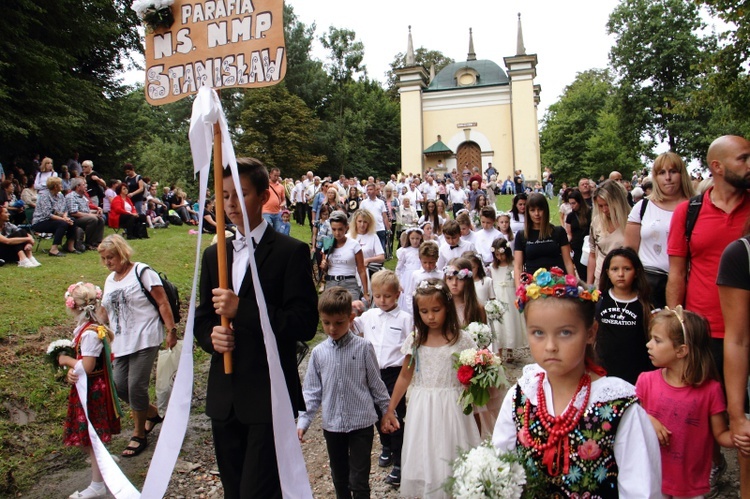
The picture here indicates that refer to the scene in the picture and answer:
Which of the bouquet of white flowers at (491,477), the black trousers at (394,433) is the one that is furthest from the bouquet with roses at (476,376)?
the bouquet of white flowers at (491,477)

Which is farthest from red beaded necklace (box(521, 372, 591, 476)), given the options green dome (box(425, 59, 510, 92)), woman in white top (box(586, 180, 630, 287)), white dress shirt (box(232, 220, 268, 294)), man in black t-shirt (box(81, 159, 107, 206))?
green dome (box(425, 59, 510, 92))

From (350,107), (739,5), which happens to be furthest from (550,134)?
(739,5)

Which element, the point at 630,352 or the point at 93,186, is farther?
the point at 93,186

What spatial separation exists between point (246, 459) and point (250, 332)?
25.9 inches

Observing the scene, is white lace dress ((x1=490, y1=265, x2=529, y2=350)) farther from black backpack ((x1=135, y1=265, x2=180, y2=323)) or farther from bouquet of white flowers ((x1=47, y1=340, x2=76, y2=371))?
bouquet of white flowers ((x1=47, y1=340, x2=76, y2=371))

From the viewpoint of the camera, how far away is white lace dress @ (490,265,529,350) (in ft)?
27.7

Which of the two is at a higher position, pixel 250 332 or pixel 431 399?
pixel 250 332

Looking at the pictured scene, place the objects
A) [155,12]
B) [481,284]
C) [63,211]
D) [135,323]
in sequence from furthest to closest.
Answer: [63,211] < [481,284] < [135,323] < [155,12]

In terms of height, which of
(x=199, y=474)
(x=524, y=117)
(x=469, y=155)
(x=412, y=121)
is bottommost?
(x=199, y=474)

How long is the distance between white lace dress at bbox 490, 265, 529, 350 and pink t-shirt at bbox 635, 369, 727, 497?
13.2 ft

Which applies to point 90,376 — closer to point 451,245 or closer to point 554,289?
point 554,289

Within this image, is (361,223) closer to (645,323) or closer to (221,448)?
(645,323)

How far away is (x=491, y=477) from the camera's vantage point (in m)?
2.50

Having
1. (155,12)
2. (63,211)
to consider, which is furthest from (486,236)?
(63,211)
